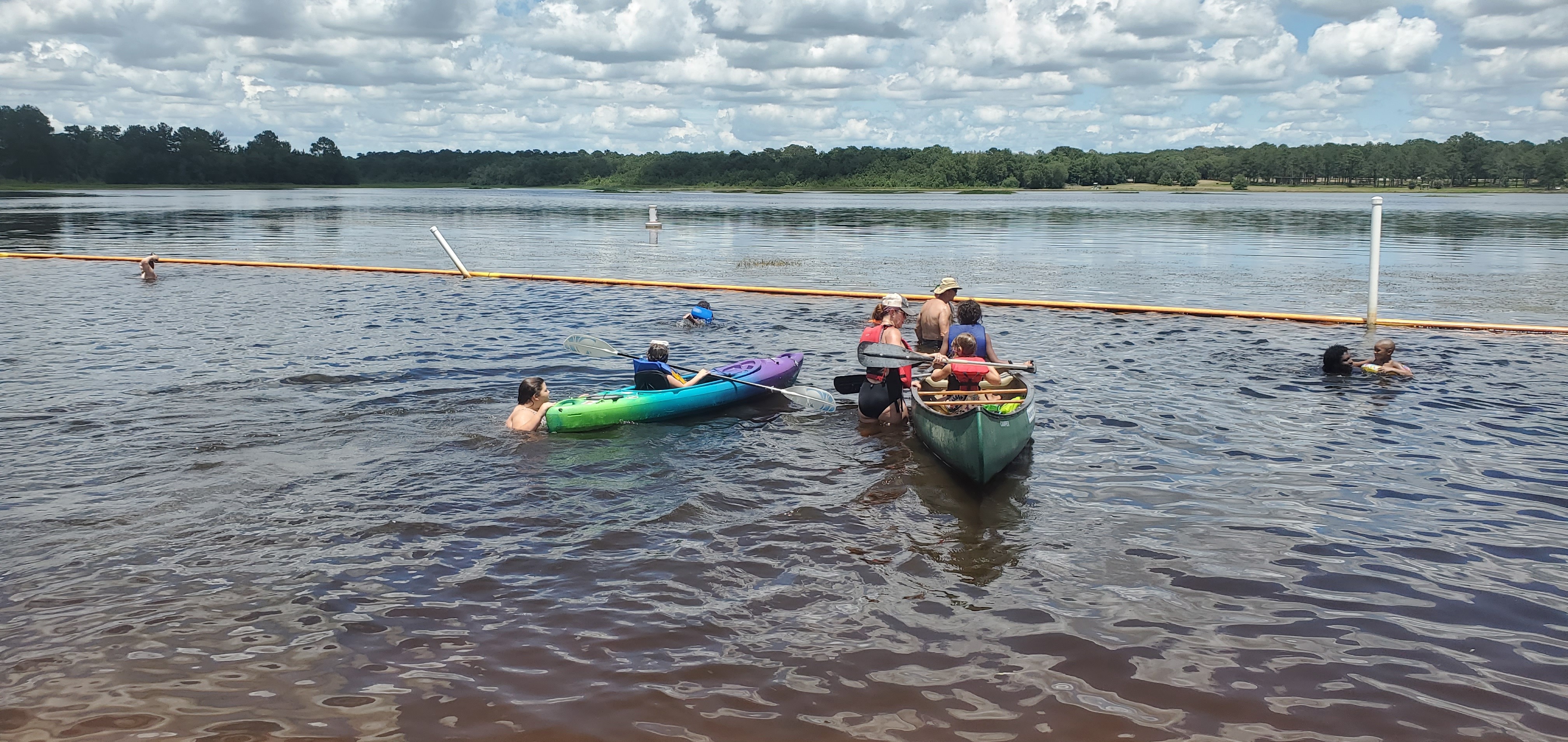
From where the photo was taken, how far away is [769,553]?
27.9 ft

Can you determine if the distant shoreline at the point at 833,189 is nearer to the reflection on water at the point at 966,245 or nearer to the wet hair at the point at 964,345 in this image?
the reflection on water at the point at 966,245

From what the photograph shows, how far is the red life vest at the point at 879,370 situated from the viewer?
41.7ft

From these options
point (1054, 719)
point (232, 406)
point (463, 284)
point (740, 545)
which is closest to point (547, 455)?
point (740, 545)

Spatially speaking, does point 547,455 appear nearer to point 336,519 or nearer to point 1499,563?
point 336,519

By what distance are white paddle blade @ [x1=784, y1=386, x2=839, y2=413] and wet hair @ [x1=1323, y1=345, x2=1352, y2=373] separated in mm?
7584

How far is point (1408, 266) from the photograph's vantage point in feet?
114

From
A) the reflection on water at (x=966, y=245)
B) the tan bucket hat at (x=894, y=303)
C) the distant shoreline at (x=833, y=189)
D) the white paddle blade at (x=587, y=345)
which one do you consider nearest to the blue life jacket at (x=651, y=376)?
the white paddle blade at (x=587, y=345)

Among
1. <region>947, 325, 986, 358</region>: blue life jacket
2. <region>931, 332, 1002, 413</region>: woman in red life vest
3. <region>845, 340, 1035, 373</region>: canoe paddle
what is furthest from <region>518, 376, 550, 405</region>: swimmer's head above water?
<region>947, 325, 986, 358</region>: blue life jacket

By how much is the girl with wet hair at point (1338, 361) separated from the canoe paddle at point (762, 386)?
24.4 feet

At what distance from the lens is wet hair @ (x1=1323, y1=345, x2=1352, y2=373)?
15.2 meters

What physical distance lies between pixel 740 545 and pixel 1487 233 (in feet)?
188

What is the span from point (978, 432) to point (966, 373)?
2096 millimetres

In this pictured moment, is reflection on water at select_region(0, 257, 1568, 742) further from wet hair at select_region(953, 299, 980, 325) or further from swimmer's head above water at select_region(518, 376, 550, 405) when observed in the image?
wet hair at select_region(953, 299, 980, 325)

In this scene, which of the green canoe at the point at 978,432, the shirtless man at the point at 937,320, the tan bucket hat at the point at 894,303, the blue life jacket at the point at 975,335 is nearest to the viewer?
the green canoe at the point at 978,432
